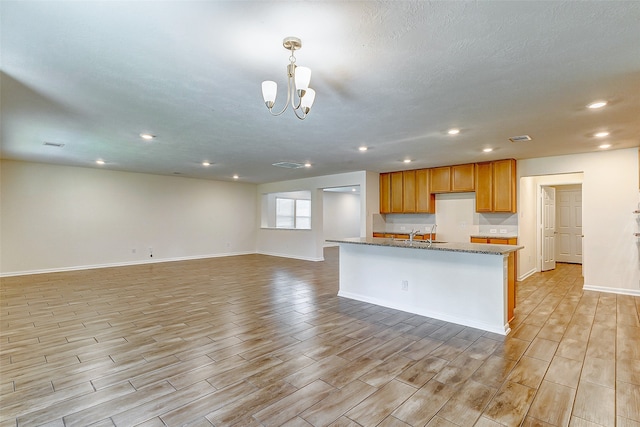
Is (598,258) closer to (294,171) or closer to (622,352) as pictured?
(622,352)

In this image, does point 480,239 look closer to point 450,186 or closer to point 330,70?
point 450,186

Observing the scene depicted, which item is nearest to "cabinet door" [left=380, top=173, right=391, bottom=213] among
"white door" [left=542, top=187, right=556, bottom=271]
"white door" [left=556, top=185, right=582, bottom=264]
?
"white door" [left=542, top=187, right=556, bottom=271]

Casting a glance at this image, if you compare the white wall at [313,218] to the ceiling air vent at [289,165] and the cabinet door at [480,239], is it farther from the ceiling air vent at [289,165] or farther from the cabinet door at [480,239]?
the cabinet door at [480,239]

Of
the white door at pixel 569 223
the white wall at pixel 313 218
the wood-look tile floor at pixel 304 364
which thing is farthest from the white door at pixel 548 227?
the white wall at pixel 313 218

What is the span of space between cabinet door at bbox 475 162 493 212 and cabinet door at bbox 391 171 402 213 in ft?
5.72

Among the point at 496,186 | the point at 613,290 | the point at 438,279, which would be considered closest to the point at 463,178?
the point at 496,186

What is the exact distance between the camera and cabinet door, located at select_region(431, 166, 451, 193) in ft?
21.8

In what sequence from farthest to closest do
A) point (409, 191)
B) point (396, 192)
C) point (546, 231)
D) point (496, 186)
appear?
Answer: point (396, 192)
point (546, 231)
point (409, 191)
point (496, 186)

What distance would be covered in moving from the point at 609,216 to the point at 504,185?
63.5 inches

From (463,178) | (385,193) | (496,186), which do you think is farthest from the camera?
(385,193)

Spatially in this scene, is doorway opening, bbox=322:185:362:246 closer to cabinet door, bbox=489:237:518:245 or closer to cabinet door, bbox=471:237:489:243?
cabinet door, bbox=471:237:489:243

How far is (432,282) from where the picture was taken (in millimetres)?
3820

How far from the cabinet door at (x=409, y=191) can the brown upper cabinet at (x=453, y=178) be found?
1.49 feet

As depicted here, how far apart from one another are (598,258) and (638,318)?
5.80ft
